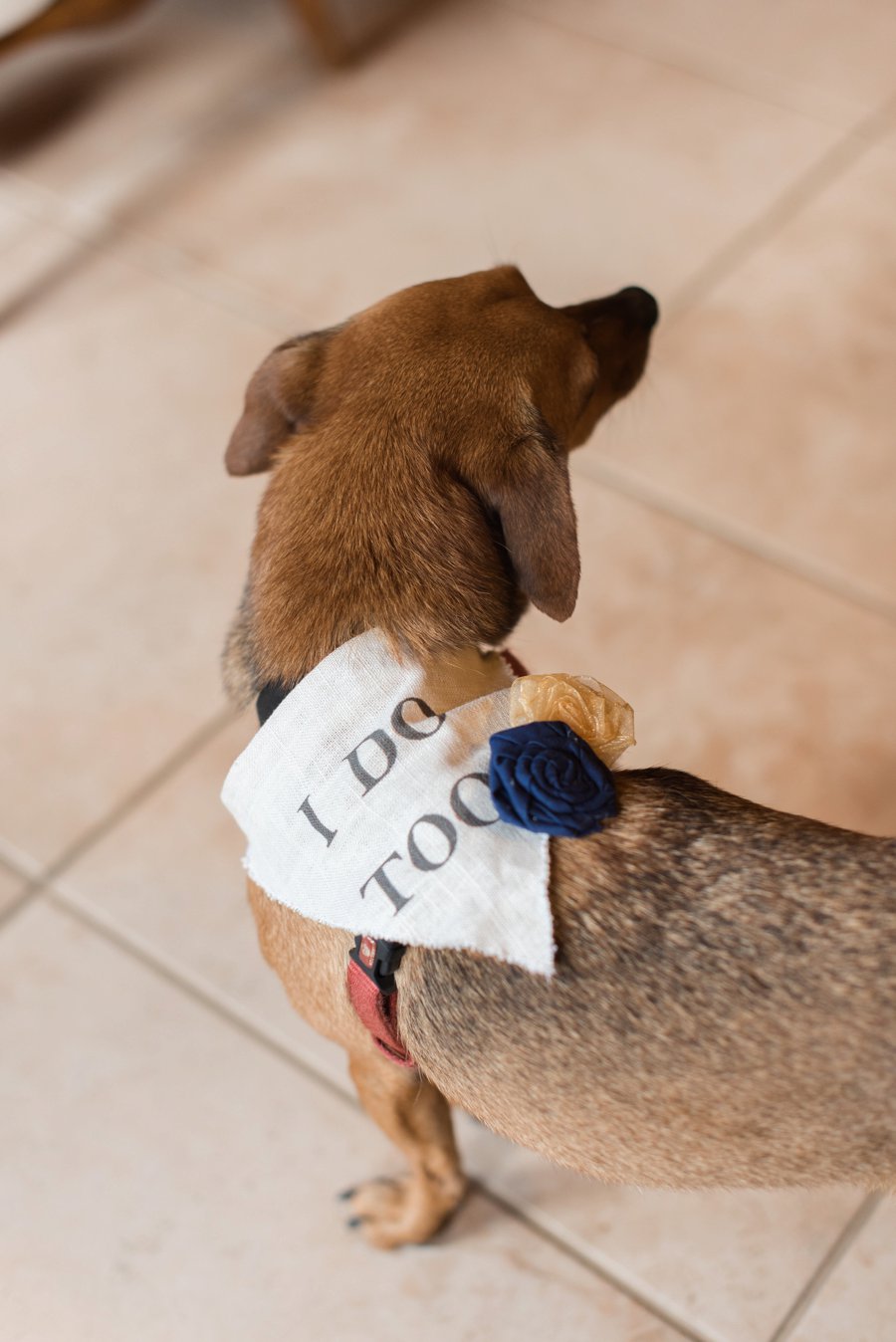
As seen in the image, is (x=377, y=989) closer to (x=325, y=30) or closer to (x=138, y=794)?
(x=138, y=794)

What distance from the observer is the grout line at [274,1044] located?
1.69 m

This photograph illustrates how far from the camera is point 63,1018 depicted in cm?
202

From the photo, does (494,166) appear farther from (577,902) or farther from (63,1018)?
(577,902)

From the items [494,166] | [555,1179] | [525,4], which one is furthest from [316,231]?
[555,1179]

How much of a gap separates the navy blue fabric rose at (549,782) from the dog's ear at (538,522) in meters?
0.17

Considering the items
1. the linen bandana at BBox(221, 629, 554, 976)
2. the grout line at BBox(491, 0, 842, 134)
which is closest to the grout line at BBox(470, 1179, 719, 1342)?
the linen bandana at BBox(221, 629, 554, 976)

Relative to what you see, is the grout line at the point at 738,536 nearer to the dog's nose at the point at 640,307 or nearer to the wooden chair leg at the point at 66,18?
the dog's nose at the point at 640,307

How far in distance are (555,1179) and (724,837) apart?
750mm

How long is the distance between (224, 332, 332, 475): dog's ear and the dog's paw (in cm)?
92

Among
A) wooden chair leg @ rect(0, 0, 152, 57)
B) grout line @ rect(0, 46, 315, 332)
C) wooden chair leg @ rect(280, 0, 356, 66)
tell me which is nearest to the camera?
wooden chair leg @ rect(0, 0, 152, 57)

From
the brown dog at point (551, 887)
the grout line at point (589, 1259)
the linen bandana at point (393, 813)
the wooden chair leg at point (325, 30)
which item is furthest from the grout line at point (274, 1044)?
the wooden chair leg at point (325, 30)

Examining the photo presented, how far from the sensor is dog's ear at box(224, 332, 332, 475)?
1.55m

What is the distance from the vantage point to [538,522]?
139 cm

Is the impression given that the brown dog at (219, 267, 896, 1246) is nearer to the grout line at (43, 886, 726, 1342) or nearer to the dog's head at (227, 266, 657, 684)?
the dog's head at (227, 266, 657, 684)
